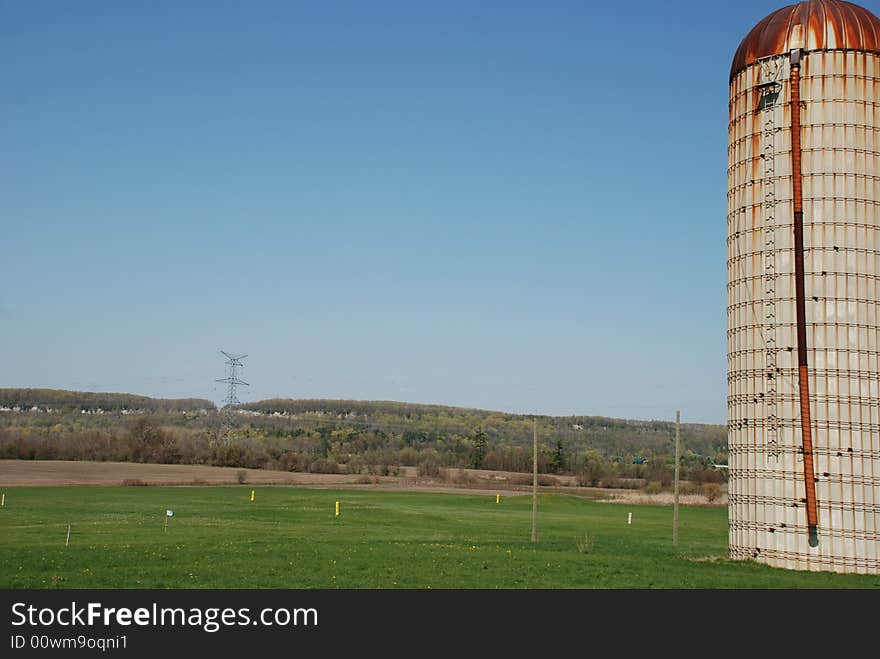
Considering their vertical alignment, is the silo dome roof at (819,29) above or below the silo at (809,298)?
above

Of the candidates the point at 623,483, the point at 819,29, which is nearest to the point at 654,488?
the point at 623,483

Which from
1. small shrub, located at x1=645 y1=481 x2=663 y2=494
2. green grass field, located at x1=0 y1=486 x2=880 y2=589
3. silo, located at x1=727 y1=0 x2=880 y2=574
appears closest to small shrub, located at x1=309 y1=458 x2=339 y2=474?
small shrub, located at x1=645 y1=481 x2=663 y2=494

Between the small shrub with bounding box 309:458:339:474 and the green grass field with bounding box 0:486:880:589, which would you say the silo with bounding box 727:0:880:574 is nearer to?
the green grass field with bounding box 0:486:880:589

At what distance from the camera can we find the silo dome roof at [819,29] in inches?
1422

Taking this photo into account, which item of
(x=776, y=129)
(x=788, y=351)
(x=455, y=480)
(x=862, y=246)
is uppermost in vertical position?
(x=776, y=129)

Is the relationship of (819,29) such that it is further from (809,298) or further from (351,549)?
(351,549)

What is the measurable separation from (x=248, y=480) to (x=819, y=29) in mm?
110651

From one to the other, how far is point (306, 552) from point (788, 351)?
20417 millimetres

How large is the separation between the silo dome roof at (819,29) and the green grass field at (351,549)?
62.8ft

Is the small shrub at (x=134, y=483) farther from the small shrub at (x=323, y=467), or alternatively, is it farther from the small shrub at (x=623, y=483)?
the small shrub at (x=623, y=483)

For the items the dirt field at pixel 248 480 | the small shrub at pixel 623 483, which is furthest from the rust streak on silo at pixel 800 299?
the small shrub at pixel 623 483
